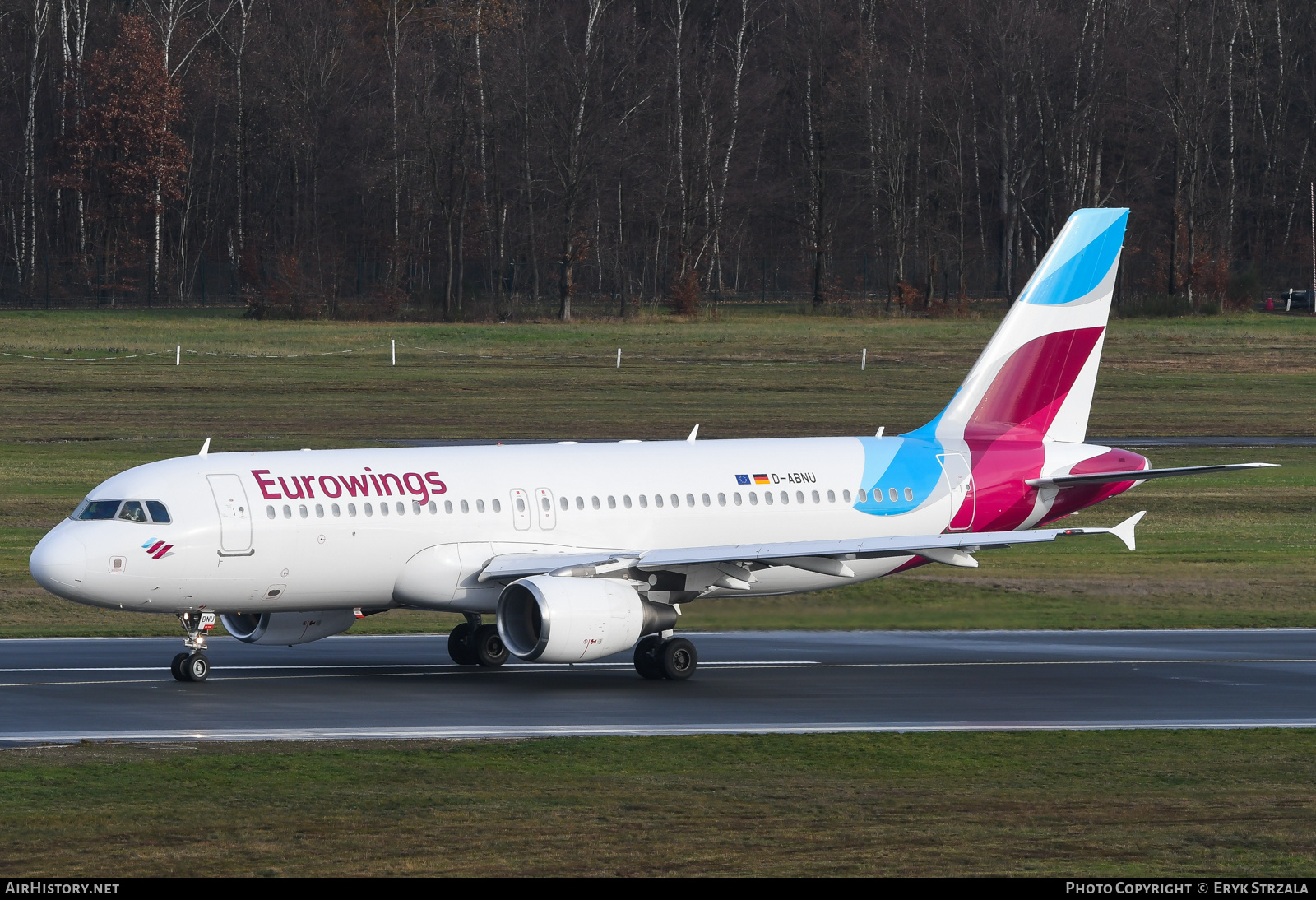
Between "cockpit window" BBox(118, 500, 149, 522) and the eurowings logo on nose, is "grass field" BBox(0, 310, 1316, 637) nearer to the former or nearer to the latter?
"cockpit window" BBox(118, 500, 149, 522)

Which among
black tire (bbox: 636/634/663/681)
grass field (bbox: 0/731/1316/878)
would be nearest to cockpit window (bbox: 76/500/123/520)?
grass field (bbox: 0/731/1316/878)

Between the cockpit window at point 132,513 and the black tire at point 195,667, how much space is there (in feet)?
7.68

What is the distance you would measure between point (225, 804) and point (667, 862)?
17.2 ft

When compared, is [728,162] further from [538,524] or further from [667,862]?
[667,862]

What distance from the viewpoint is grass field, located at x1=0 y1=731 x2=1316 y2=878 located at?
653 inches

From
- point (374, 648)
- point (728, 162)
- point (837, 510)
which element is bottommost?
point (374, 648)

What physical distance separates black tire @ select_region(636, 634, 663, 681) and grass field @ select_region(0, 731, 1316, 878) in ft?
18.0

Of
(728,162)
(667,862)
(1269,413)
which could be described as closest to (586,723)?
(667,862)

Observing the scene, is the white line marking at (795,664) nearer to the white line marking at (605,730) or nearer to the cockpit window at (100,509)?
the cockpit window at (100,509)

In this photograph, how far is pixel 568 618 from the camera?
2728 cm

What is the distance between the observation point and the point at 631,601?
1109 inches

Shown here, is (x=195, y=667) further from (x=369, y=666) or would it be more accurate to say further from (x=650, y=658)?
(x=650, y=658)

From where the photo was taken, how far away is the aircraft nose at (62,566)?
26.9 meters

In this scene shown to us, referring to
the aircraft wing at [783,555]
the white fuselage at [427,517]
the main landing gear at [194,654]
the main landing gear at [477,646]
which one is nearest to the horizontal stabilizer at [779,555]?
the aircraft wing at [783,555]
